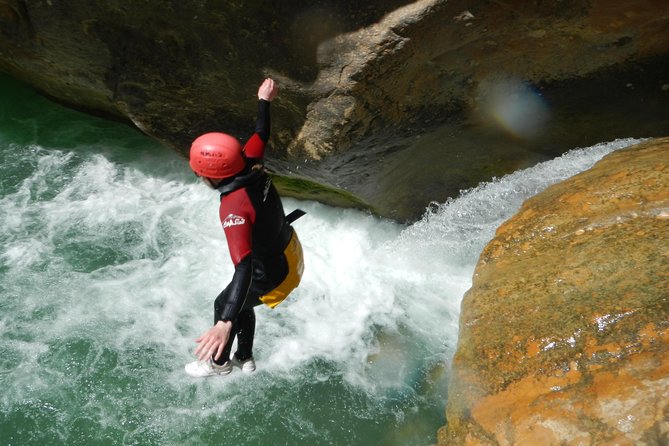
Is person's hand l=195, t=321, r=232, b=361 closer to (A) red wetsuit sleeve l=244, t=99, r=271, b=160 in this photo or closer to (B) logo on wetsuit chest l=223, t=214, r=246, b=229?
(B) logo on wetsuit chest l=223, t=214, r=246, b=229

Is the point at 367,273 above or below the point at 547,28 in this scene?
below

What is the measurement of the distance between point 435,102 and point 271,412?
2584 mm

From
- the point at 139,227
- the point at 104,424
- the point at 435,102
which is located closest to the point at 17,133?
the point at 139,227

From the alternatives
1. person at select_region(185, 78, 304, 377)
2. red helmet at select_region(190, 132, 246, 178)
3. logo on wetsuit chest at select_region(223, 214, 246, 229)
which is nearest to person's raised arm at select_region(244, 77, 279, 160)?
person at select_region(185, 78, 304, 377)

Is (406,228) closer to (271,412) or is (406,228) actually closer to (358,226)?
(358,226)

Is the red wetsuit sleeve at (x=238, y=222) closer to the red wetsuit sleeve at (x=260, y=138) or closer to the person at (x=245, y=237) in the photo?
the person at (x=245, y=237)

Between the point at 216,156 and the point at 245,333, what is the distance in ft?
4.09

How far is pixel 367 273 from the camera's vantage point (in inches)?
205

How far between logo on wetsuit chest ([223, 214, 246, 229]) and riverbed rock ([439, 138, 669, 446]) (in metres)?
1.46

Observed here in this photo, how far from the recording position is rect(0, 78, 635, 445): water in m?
4.09

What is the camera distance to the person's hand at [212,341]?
2400mm

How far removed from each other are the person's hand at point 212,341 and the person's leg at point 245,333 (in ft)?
3.30

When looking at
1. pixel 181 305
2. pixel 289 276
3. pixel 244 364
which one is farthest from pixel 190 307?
pixel 289 276

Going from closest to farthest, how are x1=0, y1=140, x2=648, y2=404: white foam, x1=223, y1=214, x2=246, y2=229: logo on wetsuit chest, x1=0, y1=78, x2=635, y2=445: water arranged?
x1=223, y1=214, x2=246, y2=229: logo on wetsuit chest < x1=0, y1=78, x2=635, y2=445: water < x1=0, y1=140, x2=648, y2=404: white foam
